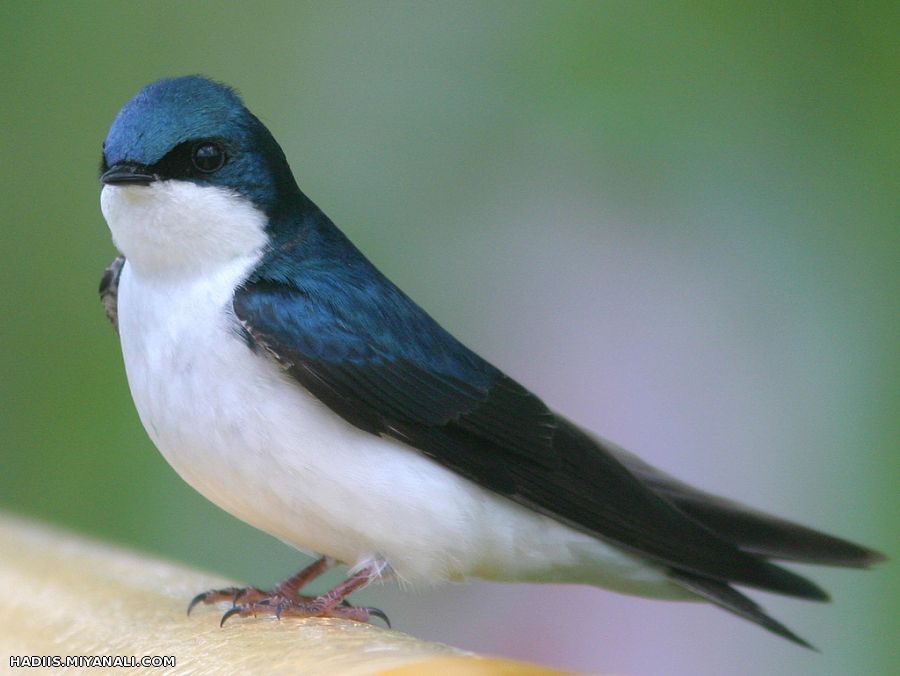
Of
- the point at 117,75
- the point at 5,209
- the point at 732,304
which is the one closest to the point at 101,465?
the point at 5,209

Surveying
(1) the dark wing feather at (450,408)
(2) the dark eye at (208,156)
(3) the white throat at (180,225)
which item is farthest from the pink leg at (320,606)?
(2) the dark eye at (208,156)

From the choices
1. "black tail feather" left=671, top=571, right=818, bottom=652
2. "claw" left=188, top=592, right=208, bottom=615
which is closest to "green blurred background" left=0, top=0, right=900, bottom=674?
"black tail feather" left=671, top=571, right=818, bottom=652

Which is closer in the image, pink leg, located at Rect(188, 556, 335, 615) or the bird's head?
the bird's head

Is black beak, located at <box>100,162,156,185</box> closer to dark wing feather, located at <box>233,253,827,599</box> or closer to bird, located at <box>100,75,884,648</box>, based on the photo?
bird, located at <box>100,75,884,648</box>

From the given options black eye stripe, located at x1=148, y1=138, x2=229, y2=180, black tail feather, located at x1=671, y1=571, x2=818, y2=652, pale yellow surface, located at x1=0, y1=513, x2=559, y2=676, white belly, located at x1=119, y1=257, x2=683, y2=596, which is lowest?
pale yellow surface, located at x1=0, y1=513, x2=559, y2=676

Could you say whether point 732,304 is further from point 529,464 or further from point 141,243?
point 141,243

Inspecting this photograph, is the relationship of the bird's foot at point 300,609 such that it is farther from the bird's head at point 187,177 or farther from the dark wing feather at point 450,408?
the bird's head at point 187,177

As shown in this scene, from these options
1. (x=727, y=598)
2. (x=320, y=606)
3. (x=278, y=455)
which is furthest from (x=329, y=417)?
(x=727, y=598)
